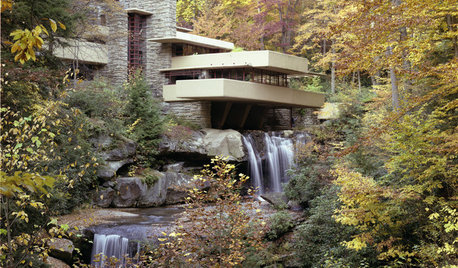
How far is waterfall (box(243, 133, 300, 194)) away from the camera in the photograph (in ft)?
70.6

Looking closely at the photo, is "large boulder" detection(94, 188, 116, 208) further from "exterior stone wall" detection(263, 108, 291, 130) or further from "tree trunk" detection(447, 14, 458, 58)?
"exterior stone wall" detection(263, 108, 291, 130)

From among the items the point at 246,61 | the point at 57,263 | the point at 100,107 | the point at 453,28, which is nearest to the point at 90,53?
the point at 100,107

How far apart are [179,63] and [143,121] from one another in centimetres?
610

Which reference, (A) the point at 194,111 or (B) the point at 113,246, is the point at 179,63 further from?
(B) the point at 113,246

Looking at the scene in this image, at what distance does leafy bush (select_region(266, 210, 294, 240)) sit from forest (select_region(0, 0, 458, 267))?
40mm

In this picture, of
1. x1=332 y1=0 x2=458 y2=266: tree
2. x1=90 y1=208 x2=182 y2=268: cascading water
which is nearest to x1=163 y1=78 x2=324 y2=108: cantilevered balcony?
x1=90 y1=208 x2=182 y2=268: cascading water

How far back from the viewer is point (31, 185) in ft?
8.50

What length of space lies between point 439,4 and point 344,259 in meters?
6.22

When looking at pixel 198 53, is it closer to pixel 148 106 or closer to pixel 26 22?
pixel 148 106

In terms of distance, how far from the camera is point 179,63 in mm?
25234

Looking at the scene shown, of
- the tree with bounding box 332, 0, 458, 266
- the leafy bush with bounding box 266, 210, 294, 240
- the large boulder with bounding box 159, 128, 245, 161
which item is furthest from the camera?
the large boulder with bounding box 159, 128, 245, 161

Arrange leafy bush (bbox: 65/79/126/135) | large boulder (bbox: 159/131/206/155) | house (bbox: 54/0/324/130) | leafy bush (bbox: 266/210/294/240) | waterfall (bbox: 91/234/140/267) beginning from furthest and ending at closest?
house (bbox: 54/0/324/130), large boulder (bbox: 159/131/206/155), leafy bush (bbox: 65/79/126/135), leafy bush (bbox: 266/210/294/240), waterfall (bbox: 91/234/140/267)

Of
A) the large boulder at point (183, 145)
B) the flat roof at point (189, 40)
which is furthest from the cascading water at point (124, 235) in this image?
the flat roof at point (189, 40)

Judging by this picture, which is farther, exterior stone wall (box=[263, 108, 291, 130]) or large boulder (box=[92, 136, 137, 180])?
exterior stone wall (box=[263, 108, 291, 130])
